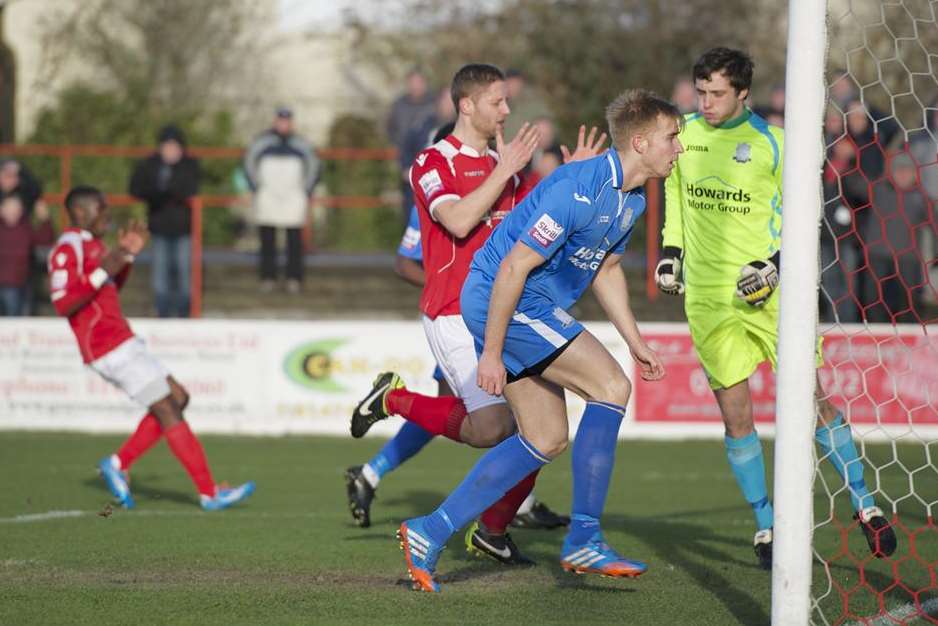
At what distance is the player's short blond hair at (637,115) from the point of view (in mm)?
6070

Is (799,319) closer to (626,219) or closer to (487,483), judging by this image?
(626,219)

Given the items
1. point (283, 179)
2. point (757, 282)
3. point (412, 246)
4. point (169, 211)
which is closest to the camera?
point (757, 282)

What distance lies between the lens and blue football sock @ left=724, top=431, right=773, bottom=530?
23.7 feet

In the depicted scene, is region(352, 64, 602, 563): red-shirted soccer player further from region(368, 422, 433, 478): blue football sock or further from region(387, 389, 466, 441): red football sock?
region(368, 422, 433, 478): blue football sock

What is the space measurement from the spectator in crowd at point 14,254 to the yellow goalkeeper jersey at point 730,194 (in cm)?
1084

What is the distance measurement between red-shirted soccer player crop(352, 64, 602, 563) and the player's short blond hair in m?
0.82

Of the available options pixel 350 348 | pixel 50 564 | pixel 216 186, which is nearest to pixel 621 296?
pixel 50 564

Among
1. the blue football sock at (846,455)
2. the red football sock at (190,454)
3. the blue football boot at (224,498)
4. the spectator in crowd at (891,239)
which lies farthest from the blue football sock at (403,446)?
the spectator in crowd at (891,239)

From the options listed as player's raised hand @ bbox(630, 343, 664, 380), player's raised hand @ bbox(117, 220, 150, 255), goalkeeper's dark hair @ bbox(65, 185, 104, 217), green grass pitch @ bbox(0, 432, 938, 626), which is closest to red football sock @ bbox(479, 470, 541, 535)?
green grass pitch @ bbox(0, 432, 938, 626)

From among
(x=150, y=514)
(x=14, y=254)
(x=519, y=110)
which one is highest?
(x=519, y=110)

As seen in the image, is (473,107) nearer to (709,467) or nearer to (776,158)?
(776,158)

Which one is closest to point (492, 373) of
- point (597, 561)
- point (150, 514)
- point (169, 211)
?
point (597, 561)

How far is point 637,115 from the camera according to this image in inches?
239

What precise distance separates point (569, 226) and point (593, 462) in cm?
99
